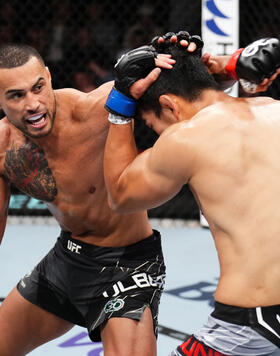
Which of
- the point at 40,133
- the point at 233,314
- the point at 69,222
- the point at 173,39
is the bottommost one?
the point at 69,222

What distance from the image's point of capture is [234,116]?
1.44 meters

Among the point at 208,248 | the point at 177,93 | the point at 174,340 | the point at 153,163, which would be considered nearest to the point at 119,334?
the point at 153,163

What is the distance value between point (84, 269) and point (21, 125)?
0.49 meters

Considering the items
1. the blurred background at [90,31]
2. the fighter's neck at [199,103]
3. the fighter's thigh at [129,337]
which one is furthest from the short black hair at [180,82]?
the blurred background at [90,31]

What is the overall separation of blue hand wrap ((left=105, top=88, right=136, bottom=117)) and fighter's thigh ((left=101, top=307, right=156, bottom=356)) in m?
0.62

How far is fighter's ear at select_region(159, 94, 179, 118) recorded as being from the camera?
1518mm

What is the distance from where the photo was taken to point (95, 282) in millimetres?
1988

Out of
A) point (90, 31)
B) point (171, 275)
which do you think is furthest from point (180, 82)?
point (90, 31)

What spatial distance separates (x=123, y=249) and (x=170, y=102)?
65cm

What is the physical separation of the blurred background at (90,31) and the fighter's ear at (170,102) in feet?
10.4

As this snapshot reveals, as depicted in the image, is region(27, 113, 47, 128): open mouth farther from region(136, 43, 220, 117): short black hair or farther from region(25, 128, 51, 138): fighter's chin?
region(136, 43, 220, 117): short black hair

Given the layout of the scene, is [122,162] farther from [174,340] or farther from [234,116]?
[174,340]

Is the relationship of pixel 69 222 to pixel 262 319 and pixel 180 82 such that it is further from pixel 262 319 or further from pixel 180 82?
pixel 262 319

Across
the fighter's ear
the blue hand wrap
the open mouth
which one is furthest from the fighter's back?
the open mouth
